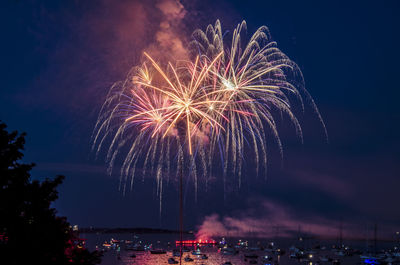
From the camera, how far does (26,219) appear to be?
13586mm

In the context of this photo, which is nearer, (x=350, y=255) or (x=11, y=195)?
(x=11, y=195)

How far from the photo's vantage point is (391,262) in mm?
110562

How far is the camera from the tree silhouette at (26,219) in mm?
12805

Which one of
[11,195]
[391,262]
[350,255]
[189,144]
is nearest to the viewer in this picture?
[11,195]

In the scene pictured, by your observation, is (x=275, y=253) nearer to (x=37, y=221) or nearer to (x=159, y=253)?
(x=159, y=253)

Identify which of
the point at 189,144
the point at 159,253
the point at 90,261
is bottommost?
the point at 159,253

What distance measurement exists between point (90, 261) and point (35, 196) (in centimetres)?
261

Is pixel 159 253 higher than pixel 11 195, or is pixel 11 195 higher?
pixel 11 195

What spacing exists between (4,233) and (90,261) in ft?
9.01

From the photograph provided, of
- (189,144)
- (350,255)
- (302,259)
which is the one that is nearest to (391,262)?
(302,259)

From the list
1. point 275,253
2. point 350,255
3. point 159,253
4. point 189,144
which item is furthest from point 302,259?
point 189,144

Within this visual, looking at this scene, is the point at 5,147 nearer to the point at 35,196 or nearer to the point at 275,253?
the point at 35,196

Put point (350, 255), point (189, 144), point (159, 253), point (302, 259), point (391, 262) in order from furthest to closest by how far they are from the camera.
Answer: point (350, 255) < point (159, 253) < point (302, 259) < point (391, 262) < point (189, 144)

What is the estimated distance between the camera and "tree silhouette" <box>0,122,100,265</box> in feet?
42.0
